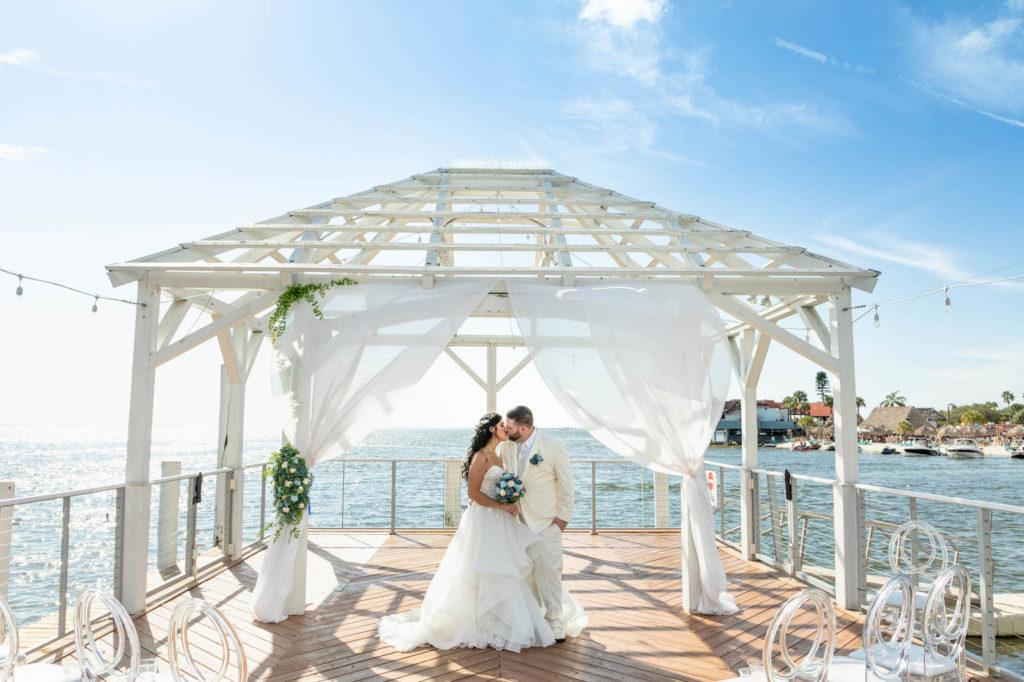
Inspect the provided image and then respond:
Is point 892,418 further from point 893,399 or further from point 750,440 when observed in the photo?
point 750,440

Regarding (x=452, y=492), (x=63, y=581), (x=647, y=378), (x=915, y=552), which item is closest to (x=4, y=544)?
(x=63, y=581)

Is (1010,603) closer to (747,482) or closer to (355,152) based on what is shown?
(747,482)

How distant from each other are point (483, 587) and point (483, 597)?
7cm

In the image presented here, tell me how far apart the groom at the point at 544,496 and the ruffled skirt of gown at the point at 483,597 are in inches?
3.5

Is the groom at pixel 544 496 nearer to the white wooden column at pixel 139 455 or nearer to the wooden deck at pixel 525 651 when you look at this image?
the wooden deck at pixel 525 651

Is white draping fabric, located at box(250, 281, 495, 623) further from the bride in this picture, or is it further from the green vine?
the bride

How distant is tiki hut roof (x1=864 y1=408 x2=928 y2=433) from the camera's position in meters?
69.3

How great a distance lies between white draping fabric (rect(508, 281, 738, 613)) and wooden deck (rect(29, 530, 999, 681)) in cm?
58

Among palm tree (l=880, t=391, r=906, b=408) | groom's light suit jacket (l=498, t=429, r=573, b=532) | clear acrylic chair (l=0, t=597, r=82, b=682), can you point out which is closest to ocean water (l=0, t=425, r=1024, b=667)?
clear acrylic chair (l=0, t=597, r=82, b=682)

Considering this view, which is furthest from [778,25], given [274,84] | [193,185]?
[193,185]

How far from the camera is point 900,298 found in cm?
523

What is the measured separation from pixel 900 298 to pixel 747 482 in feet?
8.76

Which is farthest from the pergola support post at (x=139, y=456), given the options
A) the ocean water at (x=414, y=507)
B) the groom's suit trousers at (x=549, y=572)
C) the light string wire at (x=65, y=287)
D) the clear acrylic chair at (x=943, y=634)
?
the clear acrylic chair at (x=943, y=634)

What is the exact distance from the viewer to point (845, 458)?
17.2 feet
